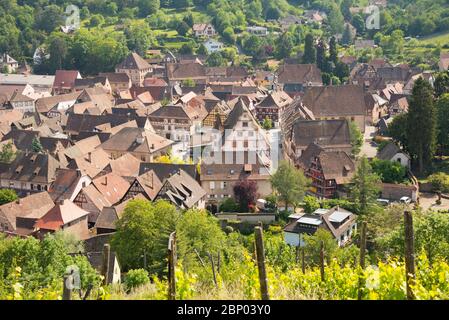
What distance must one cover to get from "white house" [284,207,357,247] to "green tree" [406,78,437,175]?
1097cm

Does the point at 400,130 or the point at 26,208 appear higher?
the point at 400,130

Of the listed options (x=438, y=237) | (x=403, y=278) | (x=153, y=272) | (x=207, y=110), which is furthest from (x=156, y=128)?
(x=403, y=278)

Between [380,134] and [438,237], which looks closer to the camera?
[438,237]

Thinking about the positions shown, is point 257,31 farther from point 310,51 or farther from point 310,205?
point 310,205

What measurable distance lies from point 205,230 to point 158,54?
74967 mm

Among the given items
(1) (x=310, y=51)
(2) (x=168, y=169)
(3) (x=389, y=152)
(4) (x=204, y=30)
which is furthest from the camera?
(4) (x=204, y=30)

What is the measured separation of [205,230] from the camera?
92.1 feet

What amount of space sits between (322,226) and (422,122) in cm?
1390

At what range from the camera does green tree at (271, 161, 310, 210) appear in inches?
1388

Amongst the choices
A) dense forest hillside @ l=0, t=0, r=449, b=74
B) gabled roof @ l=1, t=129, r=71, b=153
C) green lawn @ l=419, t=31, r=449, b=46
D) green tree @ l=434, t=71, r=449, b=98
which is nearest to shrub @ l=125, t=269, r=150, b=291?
gabled roof @ l=1, t=129, r=71, b=153

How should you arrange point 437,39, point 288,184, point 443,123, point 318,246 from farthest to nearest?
point 437,39, point 443,123, point 288,184, point 318,246

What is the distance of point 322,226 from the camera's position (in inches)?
1236

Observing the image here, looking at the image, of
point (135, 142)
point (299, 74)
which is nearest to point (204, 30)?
point (299, 74)

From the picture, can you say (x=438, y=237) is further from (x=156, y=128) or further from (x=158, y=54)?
(x=158, y=54)
